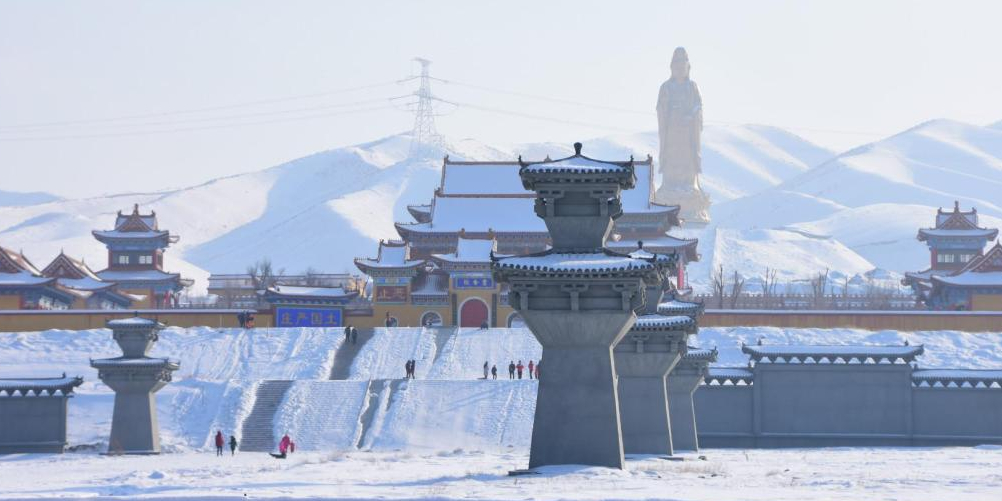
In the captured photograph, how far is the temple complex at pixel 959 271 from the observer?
8738 cm

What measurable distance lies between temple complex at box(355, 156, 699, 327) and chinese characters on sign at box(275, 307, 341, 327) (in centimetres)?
258

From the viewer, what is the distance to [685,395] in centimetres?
5406

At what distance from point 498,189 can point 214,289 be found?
24163mm

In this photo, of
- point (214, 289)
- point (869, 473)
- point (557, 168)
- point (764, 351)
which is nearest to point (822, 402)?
point (764, 351)

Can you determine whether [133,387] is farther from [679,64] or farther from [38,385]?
[679,64]

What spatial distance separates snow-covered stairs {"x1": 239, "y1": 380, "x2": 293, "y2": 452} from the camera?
59844 mm

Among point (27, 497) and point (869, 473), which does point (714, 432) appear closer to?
point (869, 473)

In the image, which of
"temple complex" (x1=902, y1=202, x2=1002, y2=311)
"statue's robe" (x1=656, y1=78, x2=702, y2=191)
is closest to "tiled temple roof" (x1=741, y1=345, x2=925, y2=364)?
"temple complex" (x1=902, y1=202, x2=1002, y2=311)

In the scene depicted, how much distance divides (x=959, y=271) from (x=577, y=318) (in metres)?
55.3

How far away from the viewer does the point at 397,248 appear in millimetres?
88188

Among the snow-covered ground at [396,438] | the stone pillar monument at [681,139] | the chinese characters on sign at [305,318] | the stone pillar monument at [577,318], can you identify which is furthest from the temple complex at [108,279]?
the stone pillar monument at [577,318]

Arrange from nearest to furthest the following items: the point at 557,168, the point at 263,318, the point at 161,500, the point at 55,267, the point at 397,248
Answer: the point at 161,500 < the point at 557,168 < the point at 263,318 < the point at 397,248 < the point at 55,267

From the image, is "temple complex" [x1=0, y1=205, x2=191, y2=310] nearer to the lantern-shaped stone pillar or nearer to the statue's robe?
the statue's robe

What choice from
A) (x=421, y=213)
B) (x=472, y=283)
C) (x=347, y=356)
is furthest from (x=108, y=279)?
(x=347, y=356)
